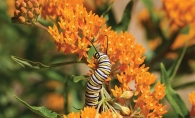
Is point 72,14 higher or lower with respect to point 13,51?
lower

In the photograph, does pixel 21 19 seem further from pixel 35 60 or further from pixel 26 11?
pixel 35 60

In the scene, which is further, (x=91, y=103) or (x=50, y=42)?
(x=50, y=42)

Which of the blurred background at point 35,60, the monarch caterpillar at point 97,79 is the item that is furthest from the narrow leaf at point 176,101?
the blurred background at point 35,60

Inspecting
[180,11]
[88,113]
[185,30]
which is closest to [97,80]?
[88,113]

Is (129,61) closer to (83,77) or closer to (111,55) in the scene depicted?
(111,55)

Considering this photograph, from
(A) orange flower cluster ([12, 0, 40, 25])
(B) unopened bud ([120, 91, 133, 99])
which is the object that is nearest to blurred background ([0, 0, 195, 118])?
(A) orange flower cluster ([12, 0, 40, 25])

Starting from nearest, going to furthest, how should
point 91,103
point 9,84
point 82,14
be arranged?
point 91,103 → point 82,14 → point 9,84

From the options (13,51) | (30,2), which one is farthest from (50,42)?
(30,2)
